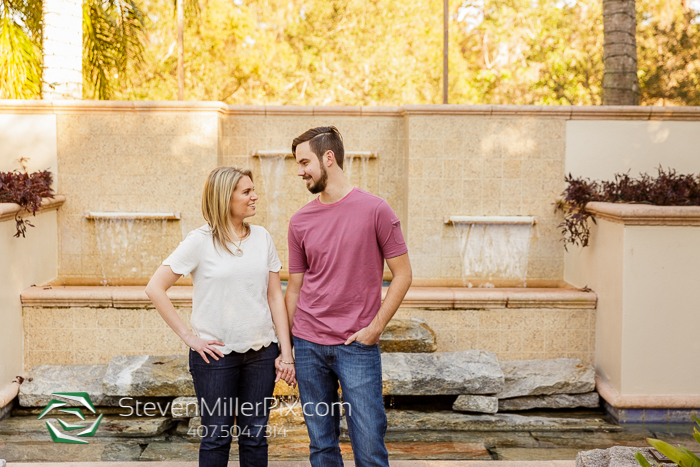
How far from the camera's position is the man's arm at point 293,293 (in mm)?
3305

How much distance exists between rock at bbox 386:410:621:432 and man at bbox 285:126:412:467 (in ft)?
7.89

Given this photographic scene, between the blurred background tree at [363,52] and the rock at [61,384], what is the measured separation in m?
14.2

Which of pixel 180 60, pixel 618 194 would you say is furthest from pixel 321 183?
pixel 180 60

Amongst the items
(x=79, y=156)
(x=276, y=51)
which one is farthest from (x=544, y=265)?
(x=276, y=51)

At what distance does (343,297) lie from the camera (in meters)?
3.11

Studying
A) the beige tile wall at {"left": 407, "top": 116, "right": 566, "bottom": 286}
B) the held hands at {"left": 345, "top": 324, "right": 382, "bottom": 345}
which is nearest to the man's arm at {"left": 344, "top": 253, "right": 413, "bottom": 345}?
the held hands at {"left": 345, "top": 324, "right": 382, "bottom": 345}

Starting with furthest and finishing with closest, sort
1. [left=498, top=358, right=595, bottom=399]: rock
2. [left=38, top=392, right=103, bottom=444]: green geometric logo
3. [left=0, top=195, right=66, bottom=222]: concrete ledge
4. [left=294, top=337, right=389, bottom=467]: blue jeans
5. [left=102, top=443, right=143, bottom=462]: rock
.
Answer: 1. [left=498, top=358, right=595, bottom=399]: rock
2. [left=0, top=195, right=66, bottom=222]: concrete ledge
3. [left=38, top=392, right=103, bottom=444]: green geometric logo
4. [left=102, top=443, right=143, bottom=462]: rock
5. [left=294, top=337, right=389, bottom=467]: blue jeans

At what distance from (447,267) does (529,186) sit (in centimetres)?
124

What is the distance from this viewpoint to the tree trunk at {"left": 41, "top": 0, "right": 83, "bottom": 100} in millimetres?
8180

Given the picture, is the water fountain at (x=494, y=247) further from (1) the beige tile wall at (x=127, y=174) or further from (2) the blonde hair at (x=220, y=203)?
(2) the blonde hair at (x=220, y=203)

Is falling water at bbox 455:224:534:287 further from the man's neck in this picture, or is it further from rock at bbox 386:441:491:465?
the man's neck

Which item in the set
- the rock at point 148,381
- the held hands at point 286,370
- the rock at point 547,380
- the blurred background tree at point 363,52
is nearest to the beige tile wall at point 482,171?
the rock at point 547,380

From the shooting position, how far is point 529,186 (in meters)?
7.32

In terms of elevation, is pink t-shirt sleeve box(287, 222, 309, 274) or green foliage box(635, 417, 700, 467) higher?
pink t-shirt sleeve box(287, 222, 309, 274)
